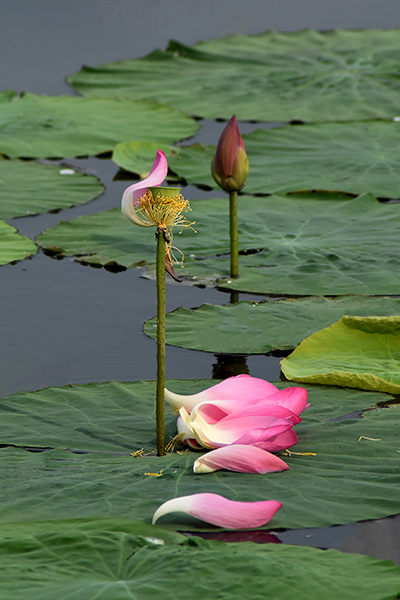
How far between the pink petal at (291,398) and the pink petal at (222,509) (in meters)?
0.26

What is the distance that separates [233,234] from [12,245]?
0.86m

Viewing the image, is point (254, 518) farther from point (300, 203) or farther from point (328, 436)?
point (300, 203)

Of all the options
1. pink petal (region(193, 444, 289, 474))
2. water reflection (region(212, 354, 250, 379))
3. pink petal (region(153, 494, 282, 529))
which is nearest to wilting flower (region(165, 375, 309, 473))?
pink petal (region(193, 444, 289, 474))

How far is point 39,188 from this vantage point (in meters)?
3.29

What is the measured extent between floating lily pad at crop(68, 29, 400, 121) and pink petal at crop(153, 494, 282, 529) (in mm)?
3484

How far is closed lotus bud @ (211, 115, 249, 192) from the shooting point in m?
2.15

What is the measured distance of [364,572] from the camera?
2.94ft

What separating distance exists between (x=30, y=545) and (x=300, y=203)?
7.34ft

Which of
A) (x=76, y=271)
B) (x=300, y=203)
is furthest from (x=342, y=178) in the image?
(x=76, y=271)

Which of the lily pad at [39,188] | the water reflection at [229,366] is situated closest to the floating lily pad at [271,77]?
the lily pad at [39,188]

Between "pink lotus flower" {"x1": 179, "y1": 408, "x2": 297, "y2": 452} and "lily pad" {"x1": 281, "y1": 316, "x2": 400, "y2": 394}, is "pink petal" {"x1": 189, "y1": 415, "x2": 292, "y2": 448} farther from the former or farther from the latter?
"lily pad" {"x1": 281, "y1": 316, "x2": 400, "y2": 394}

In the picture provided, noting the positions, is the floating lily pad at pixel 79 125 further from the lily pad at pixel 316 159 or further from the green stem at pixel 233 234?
the green stem at pixel 233 234

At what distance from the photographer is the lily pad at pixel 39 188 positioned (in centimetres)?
308

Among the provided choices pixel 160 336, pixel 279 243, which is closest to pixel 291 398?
pixel 160 336
